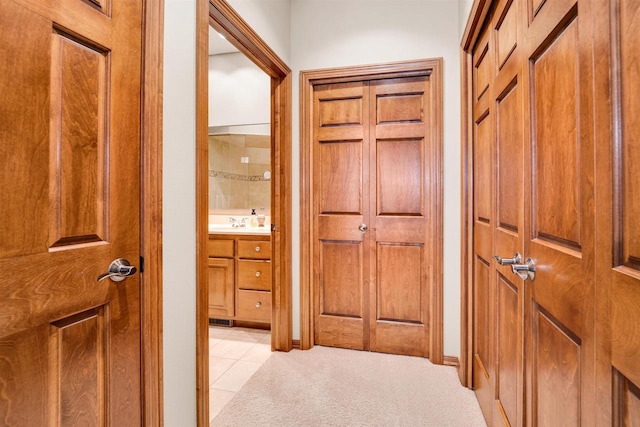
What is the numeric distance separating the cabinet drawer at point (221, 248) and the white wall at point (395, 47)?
68 centimetres

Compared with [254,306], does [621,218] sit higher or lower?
higher

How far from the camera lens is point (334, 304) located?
2.53m

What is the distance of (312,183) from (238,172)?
1311 millimetres

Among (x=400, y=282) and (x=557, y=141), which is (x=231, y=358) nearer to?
(x=400, y=282)

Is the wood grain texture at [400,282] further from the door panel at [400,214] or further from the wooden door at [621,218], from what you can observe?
the wooden door at [621,218]

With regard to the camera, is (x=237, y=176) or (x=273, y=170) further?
(x=237, y=176)

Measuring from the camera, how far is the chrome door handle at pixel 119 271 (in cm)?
101

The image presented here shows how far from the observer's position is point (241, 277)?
2830 mm

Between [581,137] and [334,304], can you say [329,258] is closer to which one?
[334,304]

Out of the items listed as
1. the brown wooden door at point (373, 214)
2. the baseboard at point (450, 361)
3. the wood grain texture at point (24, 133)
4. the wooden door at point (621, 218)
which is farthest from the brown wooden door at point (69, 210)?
the baseboard at point (450, 361)

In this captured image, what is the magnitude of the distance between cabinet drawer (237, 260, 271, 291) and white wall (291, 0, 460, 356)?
0.37 m

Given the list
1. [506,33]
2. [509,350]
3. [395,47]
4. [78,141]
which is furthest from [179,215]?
[395,47]

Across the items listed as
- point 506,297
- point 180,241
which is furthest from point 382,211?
point 180,241

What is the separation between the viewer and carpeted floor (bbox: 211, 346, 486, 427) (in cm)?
168
